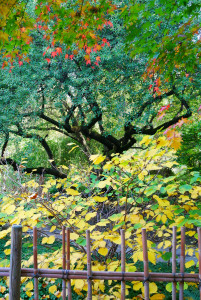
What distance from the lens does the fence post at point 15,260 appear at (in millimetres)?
1349

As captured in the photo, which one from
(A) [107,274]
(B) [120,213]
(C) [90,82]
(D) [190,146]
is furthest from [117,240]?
(D) [190,146]

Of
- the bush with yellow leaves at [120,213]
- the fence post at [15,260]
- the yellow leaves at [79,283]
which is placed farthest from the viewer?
the bush with yellow leaves at [120,213]

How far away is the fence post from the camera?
1.35 meters

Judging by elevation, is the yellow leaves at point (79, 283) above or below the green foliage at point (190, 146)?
below

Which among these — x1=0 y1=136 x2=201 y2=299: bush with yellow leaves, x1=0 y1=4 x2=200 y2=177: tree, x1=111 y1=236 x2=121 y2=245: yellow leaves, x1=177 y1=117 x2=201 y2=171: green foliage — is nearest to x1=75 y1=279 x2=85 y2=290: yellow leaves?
x1=0 y1=136 x2=201 y2=299: bush with yellow leaves

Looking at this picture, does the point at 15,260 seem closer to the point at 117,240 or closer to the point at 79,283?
the point at 79,283

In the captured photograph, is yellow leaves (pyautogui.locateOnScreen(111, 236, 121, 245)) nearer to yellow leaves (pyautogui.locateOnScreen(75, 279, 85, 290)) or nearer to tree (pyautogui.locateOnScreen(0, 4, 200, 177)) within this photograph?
yellow leaves (pyautogui.locateOnScreen(75, 279, 85, 290))

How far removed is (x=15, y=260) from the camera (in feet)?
4.50

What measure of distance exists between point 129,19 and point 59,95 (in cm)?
353

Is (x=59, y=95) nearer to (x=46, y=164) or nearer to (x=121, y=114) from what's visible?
(x=121, y=114)

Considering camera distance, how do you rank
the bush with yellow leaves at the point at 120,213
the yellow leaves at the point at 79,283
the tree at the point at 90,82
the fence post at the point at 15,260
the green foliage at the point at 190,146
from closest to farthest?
the fence post at the point at 15,260 < the yellow leaves at the point at 79,283 < the bush with yellow leaves at the point at 120,213 < the tree at the point at 90,82 < the green foliage at the point at 190,146

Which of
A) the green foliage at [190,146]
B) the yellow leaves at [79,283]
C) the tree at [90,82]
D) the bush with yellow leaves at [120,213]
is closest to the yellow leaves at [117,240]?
the bush with yellow leaves at [120,213]

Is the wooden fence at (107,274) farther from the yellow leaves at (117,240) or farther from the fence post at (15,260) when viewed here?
the yellow leaves at (117,240)

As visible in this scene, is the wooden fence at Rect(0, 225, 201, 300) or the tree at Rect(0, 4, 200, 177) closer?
the wooden fence at Rect(0, 225, 201, 300)
